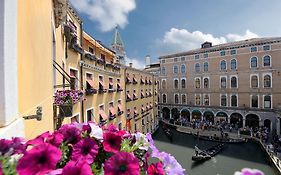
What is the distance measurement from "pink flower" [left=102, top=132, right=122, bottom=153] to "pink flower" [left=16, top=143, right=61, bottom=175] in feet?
0.97

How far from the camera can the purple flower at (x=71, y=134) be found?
1170 mm

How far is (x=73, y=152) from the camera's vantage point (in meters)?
1.08

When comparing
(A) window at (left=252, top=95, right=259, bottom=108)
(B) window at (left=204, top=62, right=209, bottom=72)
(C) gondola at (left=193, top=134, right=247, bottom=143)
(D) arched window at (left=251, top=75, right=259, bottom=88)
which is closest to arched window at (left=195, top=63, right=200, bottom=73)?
(B) window at (left=204, top=62, right=209, bottom=72)

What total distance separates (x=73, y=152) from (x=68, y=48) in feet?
24.0

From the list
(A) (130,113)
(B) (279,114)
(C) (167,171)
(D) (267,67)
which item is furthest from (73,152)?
(D) (267,67)

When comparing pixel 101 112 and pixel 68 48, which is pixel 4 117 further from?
pixel 101 112

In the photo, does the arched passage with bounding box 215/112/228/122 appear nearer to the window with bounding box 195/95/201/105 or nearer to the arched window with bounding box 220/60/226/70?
the window with bounding box 195/95/201/105

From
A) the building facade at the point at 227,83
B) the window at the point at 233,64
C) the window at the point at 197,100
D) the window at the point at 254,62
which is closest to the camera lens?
the building facade at the point at 227,83

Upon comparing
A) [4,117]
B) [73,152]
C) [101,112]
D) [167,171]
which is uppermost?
[4,117]

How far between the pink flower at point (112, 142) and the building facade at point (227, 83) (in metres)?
28.6

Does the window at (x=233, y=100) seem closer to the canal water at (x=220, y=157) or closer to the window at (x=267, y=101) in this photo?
the window at (x=267, y=101)

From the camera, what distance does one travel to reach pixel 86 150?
3.64 ft

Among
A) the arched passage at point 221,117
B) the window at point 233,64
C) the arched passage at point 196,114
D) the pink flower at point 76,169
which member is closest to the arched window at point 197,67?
the window at point 233,64

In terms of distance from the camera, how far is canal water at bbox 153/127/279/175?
16078mm
